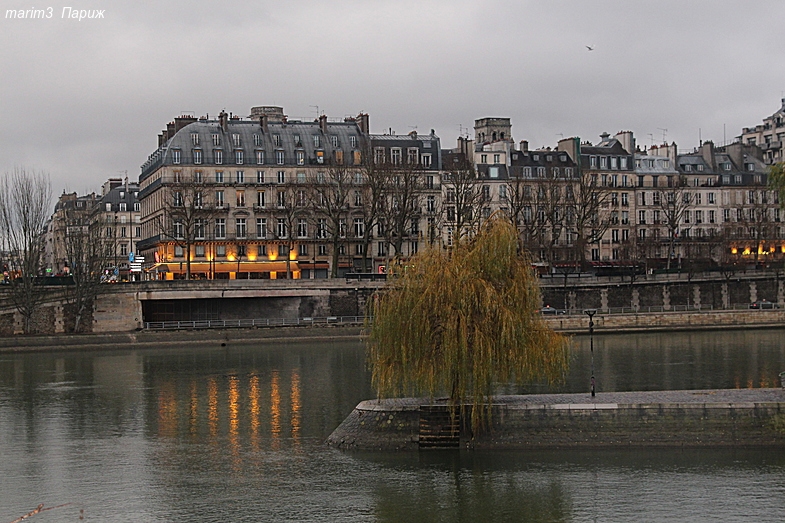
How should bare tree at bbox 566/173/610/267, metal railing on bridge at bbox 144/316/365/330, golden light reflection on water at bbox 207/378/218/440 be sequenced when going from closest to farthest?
golden light reflection on water at bbox 207/378/218/440 → metal railing on bridge at bbox 144/316/365/330 → bare tree at bbox 566/173/610/267

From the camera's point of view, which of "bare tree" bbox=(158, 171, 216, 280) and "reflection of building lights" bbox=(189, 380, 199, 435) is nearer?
"reflection of building lights" bbox=(189, 380, 199, 435)

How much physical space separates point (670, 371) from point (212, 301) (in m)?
36.5

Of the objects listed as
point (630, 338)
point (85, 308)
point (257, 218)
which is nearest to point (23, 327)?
point (85, 308)

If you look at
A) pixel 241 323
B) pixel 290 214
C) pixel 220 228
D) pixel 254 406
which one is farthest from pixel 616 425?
pixel 220 228

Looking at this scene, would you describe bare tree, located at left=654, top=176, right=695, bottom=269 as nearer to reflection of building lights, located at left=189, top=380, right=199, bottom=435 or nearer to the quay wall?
the quay wall

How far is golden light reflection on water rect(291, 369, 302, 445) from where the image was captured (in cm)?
3503

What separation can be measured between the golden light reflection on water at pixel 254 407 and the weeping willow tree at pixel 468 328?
5.04 metres

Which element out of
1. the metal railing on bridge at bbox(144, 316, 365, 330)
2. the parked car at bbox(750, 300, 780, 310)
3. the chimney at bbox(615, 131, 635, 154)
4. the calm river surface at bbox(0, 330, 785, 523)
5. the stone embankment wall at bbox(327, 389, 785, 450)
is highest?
the chimney at bbox(615, 131, 635, 154)

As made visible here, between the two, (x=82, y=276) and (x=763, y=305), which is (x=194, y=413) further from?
(x=763, y=305)

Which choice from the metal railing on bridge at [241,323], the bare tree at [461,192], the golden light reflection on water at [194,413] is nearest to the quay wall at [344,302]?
the metal railing on bridge at [241,323]

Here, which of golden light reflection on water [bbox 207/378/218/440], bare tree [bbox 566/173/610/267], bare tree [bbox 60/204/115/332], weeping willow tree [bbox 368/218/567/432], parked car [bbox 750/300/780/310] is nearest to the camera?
weeping willow tree [bbox 368/218/567/432]

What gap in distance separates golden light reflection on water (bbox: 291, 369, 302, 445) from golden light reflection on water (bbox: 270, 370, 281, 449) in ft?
1.68

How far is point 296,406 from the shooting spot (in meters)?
Answer: 41.2

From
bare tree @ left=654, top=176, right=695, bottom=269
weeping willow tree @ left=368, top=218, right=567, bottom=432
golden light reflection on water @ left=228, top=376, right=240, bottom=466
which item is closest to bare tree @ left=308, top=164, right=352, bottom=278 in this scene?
bare tree @ left=654, top=176, right=695, bottom=269
